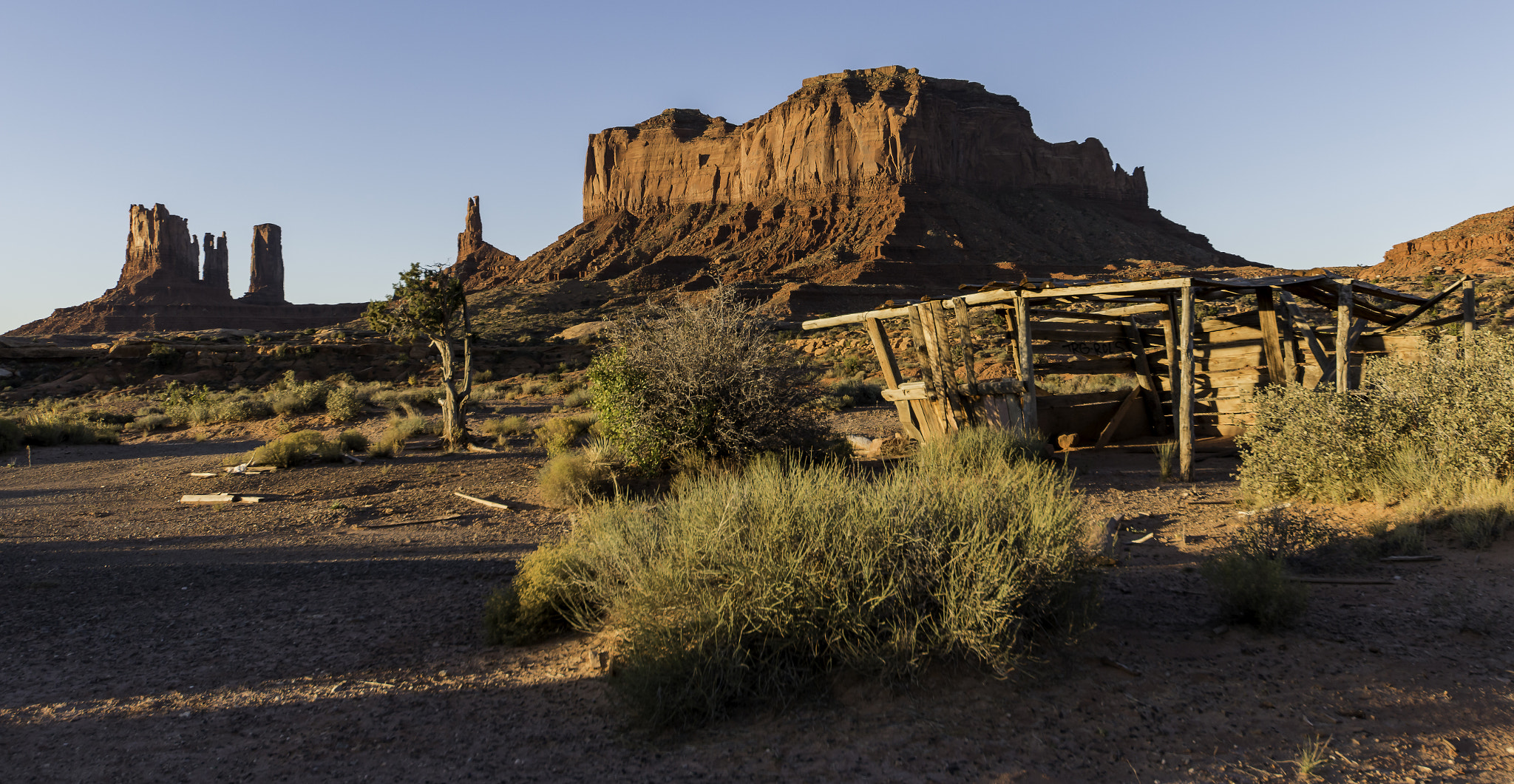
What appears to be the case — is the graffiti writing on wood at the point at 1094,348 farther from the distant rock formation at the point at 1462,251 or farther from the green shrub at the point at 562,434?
the distant rock formation at the point at 1462,251

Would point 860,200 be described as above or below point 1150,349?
above

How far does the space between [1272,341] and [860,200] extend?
74.6 m

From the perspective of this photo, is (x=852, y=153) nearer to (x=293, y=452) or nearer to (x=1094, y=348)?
(x=1094, y=348)

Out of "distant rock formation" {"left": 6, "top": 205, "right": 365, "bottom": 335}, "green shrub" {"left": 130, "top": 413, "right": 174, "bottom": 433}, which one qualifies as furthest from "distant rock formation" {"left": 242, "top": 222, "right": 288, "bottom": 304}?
"green shrub" {"left": 130, "top": 413, "right": 174, "bottom": 433}

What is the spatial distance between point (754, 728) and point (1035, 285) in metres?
7.54

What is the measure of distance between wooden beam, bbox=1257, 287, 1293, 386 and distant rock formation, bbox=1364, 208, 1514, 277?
3295cm

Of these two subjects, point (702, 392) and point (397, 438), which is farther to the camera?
point (397, 438)

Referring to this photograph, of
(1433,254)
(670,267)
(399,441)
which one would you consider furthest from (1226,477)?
(670,267)

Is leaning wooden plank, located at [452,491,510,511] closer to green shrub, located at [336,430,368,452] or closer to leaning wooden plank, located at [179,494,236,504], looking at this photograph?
A: leaning wooden plank, located at [179,494,236,504]

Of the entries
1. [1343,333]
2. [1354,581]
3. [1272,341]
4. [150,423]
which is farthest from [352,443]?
[1343,333]

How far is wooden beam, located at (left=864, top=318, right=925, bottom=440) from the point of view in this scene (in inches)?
437

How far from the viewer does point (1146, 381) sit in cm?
1220

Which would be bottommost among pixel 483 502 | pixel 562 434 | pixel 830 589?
pixel 483 502

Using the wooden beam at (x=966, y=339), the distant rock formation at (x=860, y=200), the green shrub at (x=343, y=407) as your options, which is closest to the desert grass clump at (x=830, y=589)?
the wooden beam at (x=966, y=339)
